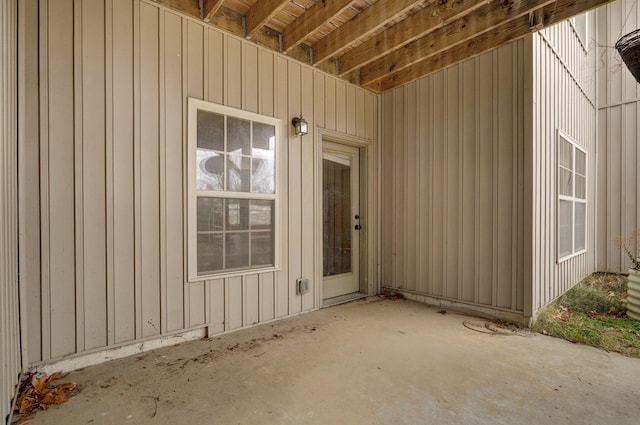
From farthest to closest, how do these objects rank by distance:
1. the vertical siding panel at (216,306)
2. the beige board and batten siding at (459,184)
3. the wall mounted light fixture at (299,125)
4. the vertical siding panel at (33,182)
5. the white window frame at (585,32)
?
the white window frame at (585,32), the wall mounted light fixture at (299,125), the beige board and batten siding at (459,184), the vertical siding panel at (216,306), the vertical siding panel at (33,182)

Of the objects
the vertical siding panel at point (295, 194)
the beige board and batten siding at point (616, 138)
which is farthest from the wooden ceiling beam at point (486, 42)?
the beige board and batten siding at point (616, 138)

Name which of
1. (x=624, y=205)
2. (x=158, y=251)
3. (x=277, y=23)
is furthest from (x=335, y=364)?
(x=624, y=205)

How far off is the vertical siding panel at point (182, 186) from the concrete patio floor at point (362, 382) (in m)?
0.29

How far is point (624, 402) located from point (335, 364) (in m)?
1.84

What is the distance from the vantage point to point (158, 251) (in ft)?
9.06

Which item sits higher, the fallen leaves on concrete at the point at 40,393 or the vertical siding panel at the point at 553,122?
the vertical siding panel at the point at 553,122

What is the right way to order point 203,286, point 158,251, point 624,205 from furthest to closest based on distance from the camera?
point 624,205 < point 203,286 < point 158,251

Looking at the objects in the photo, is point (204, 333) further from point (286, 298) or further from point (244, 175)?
point (244, 175)

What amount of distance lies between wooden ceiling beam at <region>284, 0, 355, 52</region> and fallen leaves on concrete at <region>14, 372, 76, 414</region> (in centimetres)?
355

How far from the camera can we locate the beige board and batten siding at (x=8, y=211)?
63.6 inches

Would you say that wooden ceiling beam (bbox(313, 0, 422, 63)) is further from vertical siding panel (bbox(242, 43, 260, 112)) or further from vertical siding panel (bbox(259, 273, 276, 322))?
vertical siding panel (bbox(259, 273, 276, 322))

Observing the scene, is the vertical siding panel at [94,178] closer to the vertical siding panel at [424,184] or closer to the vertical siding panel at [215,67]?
the vertical siding panel at [215,67]

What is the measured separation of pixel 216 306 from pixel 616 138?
23.2ft

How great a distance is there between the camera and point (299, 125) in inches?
144
